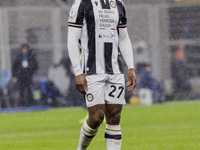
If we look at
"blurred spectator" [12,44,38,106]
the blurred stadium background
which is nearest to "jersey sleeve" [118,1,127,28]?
"blurred spectator" [12,44,38,106]

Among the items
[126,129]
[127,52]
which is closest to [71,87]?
[126,129]

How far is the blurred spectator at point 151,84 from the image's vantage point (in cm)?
1886

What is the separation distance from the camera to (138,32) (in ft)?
71.2

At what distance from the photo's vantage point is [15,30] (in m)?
20.6

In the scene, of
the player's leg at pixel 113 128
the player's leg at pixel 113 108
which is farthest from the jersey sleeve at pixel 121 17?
the player's leg at pixel 113 128

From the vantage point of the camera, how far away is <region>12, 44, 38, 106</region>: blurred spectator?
18.0 metres

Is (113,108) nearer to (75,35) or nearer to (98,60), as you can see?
(98,60)

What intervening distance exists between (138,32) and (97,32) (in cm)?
1526

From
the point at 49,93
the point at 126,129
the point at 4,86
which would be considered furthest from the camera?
the point at 4,86

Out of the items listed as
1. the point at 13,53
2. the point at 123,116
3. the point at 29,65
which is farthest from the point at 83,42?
the point at 13,53

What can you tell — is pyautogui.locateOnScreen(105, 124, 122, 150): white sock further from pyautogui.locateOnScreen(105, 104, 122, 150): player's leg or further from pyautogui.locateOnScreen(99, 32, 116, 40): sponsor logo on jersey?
pyautogui.locateOnScreen(99, 32, 116, 40): sponsor logo on jersey

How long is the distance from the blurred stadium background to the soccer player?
12.4 meters

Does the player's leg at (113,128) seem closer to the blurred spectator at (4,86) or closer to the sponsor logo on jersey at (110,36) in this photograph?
the sponsor logo on jersey at (110,36)

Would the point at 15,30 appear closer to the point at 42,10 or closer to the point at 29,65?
the point at 42,10
